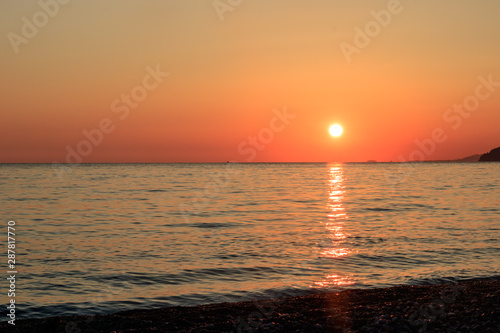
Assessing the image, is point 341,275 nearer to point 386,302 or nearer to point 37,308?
point 386,302

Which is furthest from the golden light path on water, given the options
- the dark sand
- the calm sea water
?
the dark sand

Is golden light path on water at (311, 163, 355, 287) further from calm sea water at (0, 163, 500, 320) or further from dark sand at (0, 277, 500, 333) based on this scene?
dark sand at (0, 277, 500, 333)

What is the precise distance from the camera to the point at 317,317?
10.2 metres

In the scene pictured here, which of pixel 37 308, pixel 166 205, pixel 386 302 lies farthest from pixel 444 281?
pixel 166 205

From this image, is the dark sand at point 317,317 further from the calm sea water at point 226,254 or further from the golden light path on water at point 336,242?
the golden light path on water at point 336,242

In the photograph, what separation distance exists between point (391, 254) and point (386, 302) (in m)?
8.54

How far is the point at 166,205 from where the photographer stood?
42.4 meters

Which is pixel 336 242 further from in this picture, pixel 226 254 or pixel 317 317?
pixel 317 317

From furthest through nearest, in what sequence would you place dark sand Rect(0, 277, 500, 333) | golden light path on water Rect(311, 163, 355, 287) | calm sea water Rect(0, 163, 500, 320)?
golden light path on water Rect(311, 163, 355, 287) < calm sea water Rect(0, 163, 500, 320) < dark sand Rect(0, 277, 500, 333)

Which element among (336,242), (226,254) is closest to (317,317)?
(226,254)

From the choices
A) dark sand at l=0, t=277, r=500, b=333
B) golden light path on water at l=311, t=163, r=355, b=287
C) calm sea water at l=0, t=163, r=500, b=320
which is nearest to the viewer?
dark sand at l=0, t=277, r=500, b=333

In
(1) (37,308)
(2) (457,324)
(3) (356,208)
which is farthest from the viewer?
(3) (356,208)

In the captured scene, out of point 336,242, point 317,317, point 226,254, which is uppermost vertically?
point 317,317

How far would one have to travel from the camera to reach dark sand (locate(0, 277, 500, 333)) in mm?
9516
